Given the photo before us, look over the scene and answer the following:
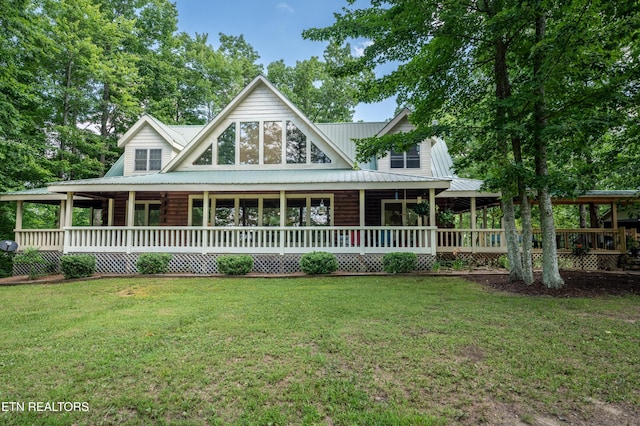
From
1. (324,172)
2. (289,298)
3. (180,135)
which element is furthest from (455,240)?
(180,135)

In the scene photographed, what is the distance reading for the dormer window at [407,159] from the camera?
1466cm

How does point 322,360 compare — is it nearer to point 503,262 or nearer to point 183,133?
point 503,262

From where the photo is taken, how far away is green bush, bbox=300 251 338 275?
10750 millimetres

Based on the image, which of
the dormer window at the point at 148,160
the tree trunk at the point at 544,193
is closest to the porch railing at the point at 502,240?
the tree trunk at the point at 544,193

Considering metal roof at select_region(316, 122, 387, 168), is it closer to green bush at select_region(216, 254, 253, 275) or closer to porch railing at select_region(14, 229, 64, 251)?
green bush at select_region(216, 254, 253, 275)

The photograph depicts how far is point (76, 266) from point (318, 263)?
788 cm

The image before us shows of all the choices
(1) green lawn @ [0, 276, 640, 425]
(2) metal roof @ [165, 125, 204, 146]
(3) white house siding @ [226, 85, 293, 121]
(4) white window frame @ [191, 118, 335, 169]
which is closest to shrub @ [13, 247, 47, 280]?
(1) green lawn @ [0, 276, 640, 425]

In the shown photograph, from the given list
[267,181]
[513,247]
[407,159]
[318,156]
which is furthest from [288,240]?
[513,247]

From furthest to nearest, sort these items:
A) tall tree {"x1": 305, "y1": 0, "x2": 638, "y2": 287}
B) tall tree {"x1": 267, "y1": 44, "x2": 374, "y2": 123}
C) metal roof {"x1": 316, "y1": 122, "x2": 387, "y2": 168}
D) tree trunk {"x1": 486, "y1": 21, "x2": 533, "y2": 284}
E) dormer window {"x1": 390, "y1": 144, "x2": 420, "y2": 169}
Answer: tall tree {"x1": 267, "y1": 44, "x2": 374, "y2": 123} → metal roof {"x1": 316, "y1": 122, "x2": 387, "y2": 168} → dormer window {"x1": 390, "y1": 144, "x2": 420, "y2": 169} → tree trunk {"x1": 486, "y1": 21, "x2": 533, "y2": 284} → tall tree {"x1": 305, "y1": 0, "x2": 638, "y2": 287}

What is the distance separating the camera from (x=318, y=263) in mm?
10758

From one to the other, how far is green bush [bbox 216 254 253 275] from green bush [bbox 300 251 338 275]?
1861 mm

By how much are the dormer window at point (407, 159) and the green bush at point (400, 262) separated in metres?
5.20

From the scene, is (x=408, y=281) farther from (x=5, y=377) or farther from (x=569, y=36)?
(x=5, y=377)

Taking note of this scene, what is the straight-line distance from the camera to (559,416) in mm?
2754
